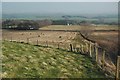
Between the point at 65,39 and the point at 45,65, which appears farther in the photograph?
the point at 65,39

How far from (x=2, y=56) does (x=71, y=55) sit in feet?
23.8

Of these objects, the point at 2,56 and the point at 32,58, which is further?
the point at 32,58

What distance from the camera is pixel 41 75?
50.2ft

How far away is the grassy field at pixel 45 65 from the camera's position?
15336 millimetres

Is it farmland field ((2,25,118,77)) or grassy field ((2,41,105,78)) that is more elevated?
farmland field ((2,25,118,77))

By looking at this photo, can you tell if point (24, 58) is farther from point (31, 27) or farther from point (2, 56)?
point (31, 27)

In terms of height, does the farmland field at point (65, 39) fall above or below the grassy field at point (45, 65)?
above

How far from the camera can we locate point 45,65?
17641 millimetres

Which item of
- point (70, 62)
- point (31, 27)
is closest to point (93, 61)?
point (70, 62)

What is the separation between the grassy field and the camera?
15.3m

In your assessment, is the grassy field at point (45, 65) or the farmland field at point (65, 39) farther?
the farmland field at point (65, 39)

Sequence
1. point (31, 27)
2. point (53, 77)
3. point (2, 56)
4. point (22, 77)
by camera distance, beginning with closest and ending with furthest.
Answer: point (22, 77) → point (53, 77) → point (2, 56) → point (31, 27)

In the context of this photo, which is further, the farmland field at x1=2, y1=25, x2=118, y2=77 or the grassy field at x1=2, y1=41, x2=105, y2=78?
the farmland field at x1=2, y1=25, x2=118, y2=77

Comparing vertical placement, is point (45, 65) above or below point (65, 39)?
below
